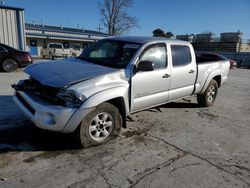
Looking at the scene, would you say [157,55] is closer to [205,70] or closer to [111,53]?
[111,53]

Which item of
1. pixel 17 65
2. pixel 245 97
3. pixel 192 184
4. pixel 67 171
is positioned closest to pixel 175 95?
pixel 192 184

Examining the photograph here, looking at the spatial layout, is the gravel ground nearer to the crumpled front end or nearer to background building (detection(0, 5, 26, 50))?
the crumpled front end

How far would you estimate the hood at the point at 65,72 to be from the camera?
145 inches

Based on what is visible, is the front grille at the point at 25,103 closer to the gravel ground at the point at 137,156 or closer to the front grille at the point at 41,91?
the front grille at the point at 41,91

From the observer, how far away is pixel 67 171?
3.25 m

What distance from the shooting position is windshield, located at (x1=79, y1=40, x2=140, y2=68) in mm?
4613

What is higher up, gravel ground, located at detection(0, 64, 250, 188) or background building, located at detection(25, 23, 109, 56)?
background building, located at detection(25, 23, 109, 56)

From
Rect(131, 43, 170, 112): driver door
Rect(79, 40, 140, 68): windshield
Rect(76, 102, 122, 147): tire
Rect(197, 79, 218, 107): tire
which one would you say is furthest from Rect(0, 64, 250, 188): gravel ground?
Rect(79, 40, 140, 68): windshield

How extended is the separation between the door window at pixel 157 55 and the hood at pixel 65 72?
0.85m

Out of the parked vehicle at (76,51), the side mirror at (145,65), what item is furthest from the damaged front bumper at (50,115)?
the parked vehicle at (76,51)

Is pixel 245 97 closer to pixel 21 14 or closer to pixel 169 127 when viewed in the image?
pixel 169 127

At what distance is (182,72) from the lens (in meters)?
5.48

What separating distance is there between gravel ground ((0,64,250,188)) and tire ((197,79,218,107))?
1.22 meters

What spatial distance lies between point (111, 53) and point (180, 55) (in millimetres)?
1593
